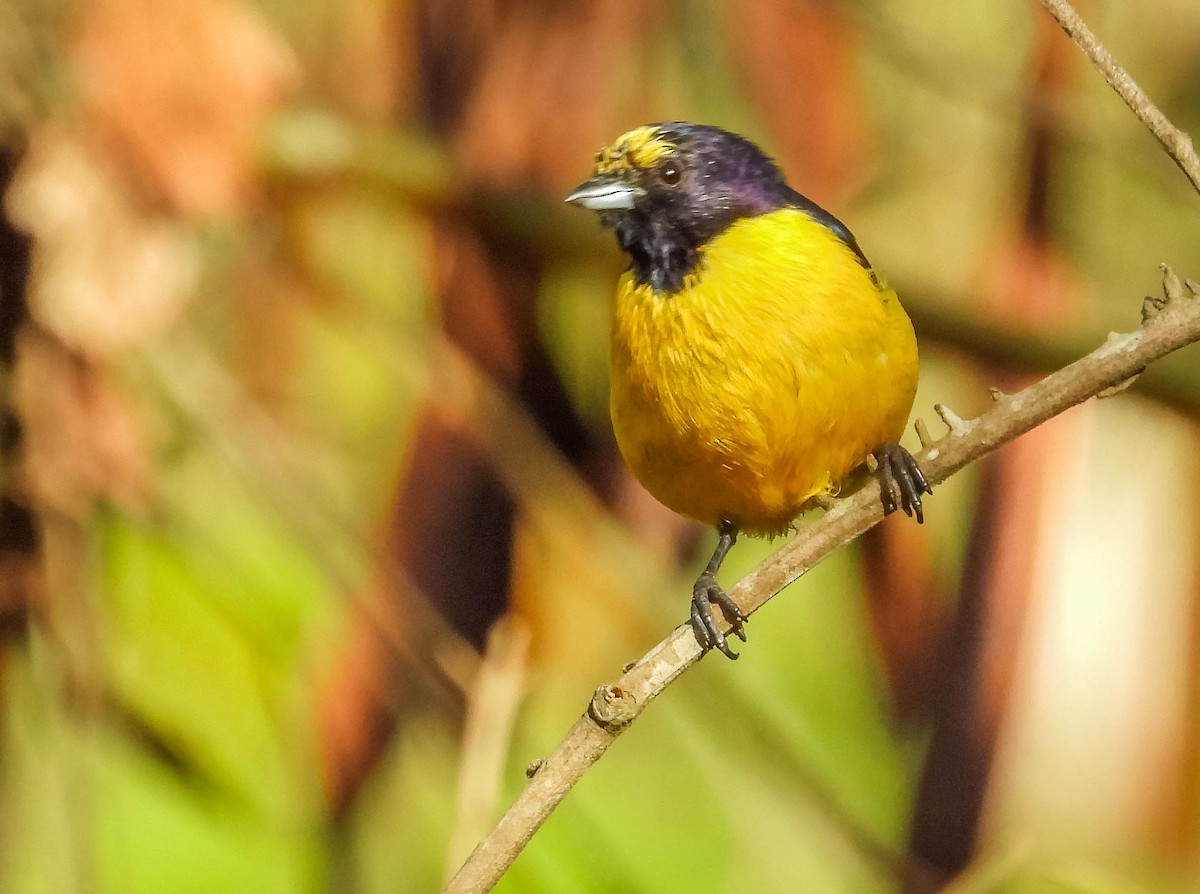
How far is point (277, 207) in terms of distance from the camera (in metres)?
1.79

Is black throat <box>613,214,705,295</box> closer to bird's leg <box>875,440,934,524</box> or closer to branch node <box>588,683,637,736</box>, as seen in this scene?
bird's leg <box>875,440,934,524</box>

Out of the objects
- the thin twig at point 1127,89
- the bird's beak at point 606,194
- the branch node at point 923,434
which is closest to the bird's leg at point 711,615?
the branch node at point 923,434

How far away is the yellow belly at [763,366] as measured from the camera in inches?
40.7

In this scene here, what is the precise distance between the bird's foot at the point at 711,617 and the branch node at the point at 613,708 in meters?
0.13

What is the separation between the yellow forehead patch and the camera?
1.05m

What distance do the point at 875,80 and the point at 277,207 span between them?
36.4 inches

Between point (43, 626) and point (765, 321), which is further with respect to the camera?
point (43, 626)

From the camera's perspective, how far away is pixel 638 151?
105 centimetres

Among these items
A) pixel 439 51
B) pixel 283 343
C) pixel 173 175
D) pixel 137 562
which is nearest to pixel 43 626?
pixel 137 562

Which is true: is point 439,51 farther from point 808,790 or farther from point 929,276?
point 808,790

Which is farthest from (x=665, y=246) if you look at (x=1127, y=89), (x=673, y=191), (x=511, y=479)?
(x=511, y=479)

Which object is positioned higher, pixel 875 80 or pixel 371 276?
pixel 371 276

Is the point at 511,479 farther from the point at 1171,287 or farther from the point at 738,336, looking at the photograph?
the point at 1171,287

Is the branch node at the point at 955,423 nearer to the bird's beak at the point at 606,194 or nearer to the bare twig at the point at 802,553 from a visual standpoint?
the bare twig at the point at 802,553
